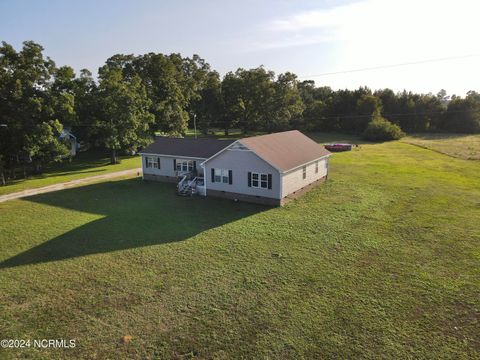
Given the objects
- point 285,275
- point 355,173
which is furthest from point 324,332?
point 355,173

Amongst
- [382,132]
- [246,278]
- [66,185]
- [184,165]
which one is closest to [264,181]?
[184,165]

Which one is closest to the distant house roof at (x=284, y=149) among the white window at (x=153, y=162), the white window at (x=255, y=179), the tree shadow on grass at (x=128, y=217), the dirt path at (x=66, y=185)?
the white window at (x=255, y=179)

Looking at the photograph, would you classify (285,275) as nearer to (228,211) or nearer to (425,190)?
(228,211)

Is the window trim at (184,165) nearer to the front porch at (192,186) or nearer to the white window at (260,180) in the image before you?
the front porch at (192,186)

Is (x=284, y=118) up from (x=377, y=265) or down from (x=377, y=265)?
up

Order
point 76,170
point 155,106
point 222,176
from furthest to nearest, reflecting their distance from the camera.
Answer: point 155,106 < point 76,170 < point 222,176

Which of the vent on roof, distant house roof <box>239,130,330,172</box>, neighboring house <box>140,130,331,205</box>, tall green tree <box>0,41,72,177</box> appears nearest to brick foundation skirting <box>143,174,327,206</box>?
neighboring house <box>140,130,331,205</box>

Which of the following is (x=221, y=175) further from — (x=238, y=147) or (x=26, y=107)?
(x=26, y=107)
